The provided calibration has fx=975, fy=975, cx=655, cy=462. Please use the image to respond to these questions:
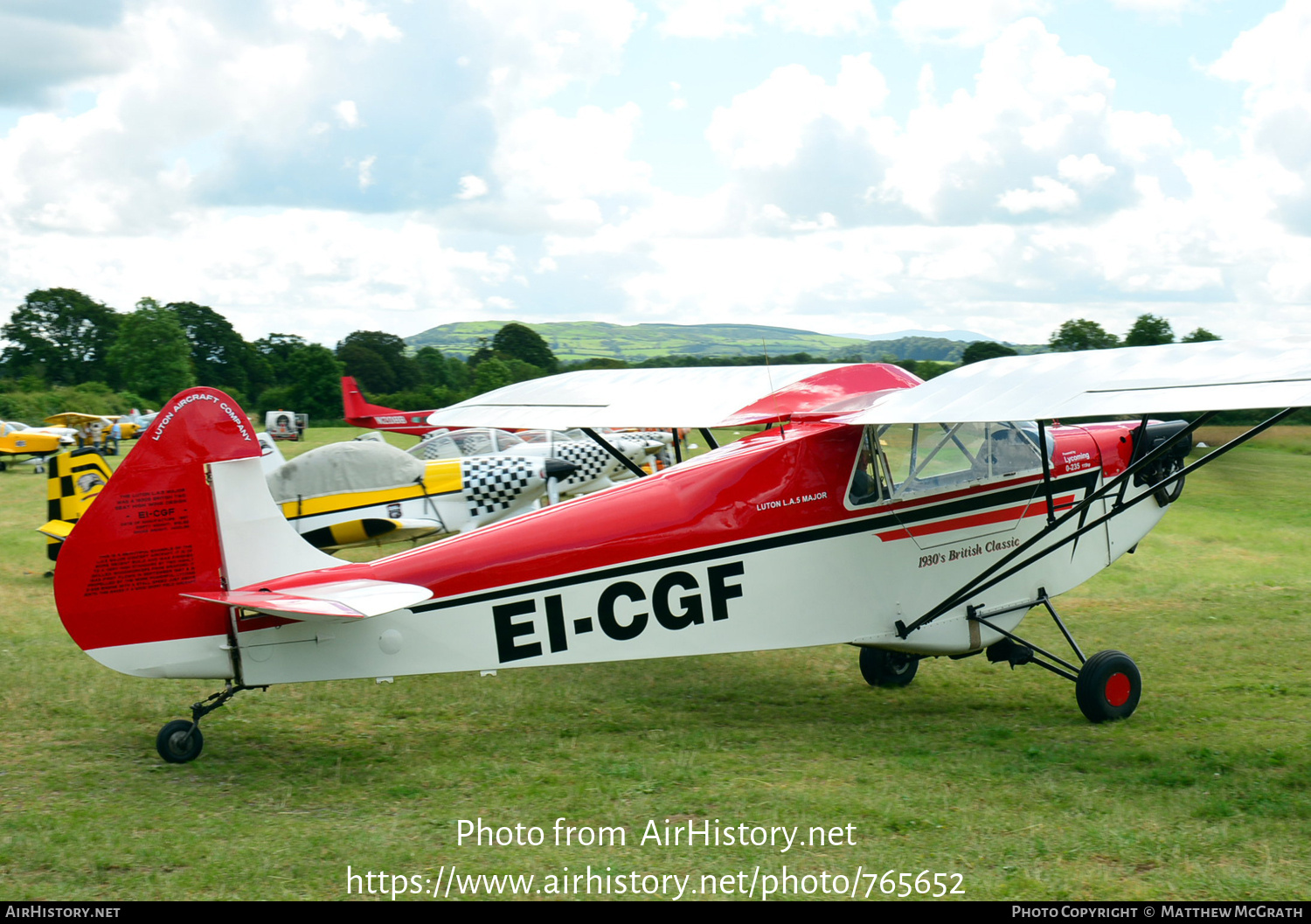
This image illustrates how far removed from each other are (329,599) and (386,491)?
6200mm

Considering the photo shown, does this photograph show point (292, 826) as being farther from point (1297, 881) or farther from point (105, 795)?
point (1297, 881)

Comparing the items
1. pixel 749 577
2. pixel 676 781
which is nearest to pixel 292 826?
pixel 676 781

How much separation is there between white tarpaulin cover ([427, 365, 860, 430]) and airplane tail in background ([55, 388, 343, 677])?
7.62 feet

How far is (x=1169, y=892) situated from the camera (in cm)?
379

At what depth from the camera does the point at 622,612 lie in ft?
18.2

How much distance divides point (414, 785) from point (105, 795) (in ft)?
4.88

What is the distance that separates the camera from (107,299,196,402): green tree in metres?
74.1

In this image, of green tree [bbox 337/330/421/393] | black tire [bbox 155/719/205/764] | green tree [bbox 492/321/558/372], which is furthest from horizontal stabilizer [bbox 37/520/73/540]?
green tree [bbox 492/321/558/372]

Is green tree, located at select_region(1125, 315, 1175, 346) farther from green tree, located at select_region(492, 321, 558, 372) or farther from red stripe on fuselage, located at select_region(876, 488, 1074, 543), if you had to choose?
green tree, located at select_region(492, 321, 558, 372)

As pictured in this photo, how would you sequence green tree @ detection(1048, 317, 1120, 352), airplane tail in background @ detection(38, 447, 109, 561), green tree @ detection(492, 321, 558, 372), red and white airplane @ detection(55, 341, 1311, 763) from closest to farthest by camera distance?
red and white airplane @ detection(55, 341, 1311, 763), airplane tail in background @ detection(38, 447, 109, 561), green tree @ detection(1048, 317, 1120, 352), green tree @ detection(492, 321, 558, 372)

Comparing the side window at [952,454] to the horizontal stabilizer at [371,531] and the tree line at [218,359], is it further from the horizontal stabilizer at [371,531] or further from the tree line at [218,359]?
the tree line at [218,359]

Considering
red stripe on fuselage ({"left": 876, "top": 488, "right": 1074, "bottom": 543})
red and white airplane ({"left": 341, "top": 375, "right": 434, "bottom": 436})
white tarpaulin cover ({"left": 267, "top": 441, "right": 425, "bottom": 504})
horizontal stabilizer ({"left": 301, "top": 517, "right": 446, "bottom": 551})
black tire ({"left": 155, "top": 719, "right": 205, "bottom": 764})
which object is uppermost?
red and white airplane ({"left": 341, "top": 375, "right": 434, "bottom": 436})

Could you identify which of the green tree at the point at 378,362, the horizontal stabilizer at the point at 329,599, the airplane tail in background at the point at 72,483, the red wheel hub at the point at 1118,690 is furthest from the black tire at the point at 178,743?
the green tree at the point at 378,362

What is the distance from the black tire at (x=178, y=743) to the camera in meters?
5.21
